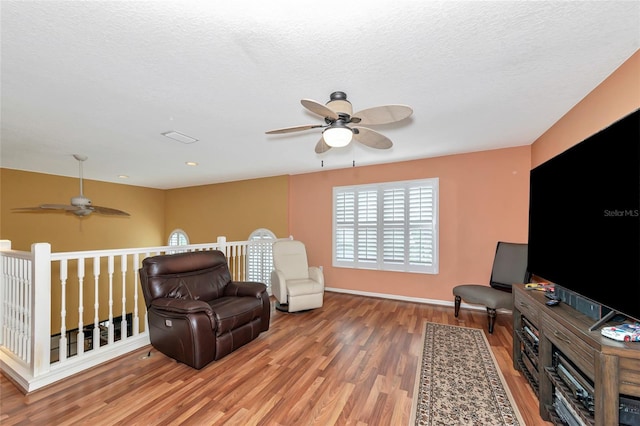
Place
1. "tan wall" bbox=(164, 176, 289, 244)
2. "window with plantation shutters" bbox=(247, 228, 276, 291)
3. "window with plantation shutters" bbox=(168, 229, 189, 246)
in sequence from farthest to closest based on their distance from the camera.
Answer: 1. "window with plantation shutters" bbox=(168, 229, 189, 246)
2. "tan wall" bbox=(164, 176, 289, 244)
3. "window with plantation shutters" bbox=(247, 228, 276, 291)

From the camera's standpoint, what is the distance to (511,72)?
185 centimetres

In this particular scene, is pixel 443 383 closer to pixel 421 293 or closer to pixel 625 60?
pixel 421 293

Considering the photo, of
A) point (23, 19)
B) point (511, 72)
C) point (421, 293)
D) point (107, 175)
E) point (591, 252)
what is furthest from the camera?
point (107, 175)

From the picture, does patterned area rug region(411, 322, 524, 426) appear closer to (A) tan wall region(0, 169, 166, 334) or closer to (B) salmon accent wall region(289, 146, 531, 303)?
(B) salmon accent wall region(289, 146, 531, 303)

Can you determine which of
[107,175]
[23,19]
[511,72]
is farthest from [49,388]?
[107,175]

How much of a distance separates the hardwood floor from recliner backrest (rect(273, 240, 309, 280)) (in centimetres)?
120

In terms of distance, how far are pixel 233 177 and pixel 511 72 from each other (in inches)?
207

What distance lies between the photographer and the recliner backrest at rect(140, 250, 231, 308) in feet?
8.59

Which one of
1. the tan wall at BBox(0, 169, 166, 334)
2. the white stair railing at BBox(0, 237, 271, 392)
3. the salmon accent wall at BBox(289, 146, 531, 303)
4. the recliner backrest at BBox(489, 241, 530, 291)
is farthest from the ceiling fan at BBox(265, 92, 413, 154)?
the tan wall at BBox(0, 169, 166, 334)

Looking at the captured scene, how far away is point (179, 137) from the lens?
321 centimetres

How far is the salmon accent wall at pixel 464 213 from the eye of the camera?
372 centimetres

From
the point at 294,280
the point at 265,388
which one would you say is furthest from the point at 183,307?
the point at 294,280

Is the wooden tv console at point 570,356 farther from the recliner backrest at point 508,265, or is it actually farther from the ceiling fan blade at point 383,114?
the ceiling fan blade at point 383,114

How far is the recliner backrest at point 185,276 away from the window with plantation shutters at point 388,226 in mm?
2400
